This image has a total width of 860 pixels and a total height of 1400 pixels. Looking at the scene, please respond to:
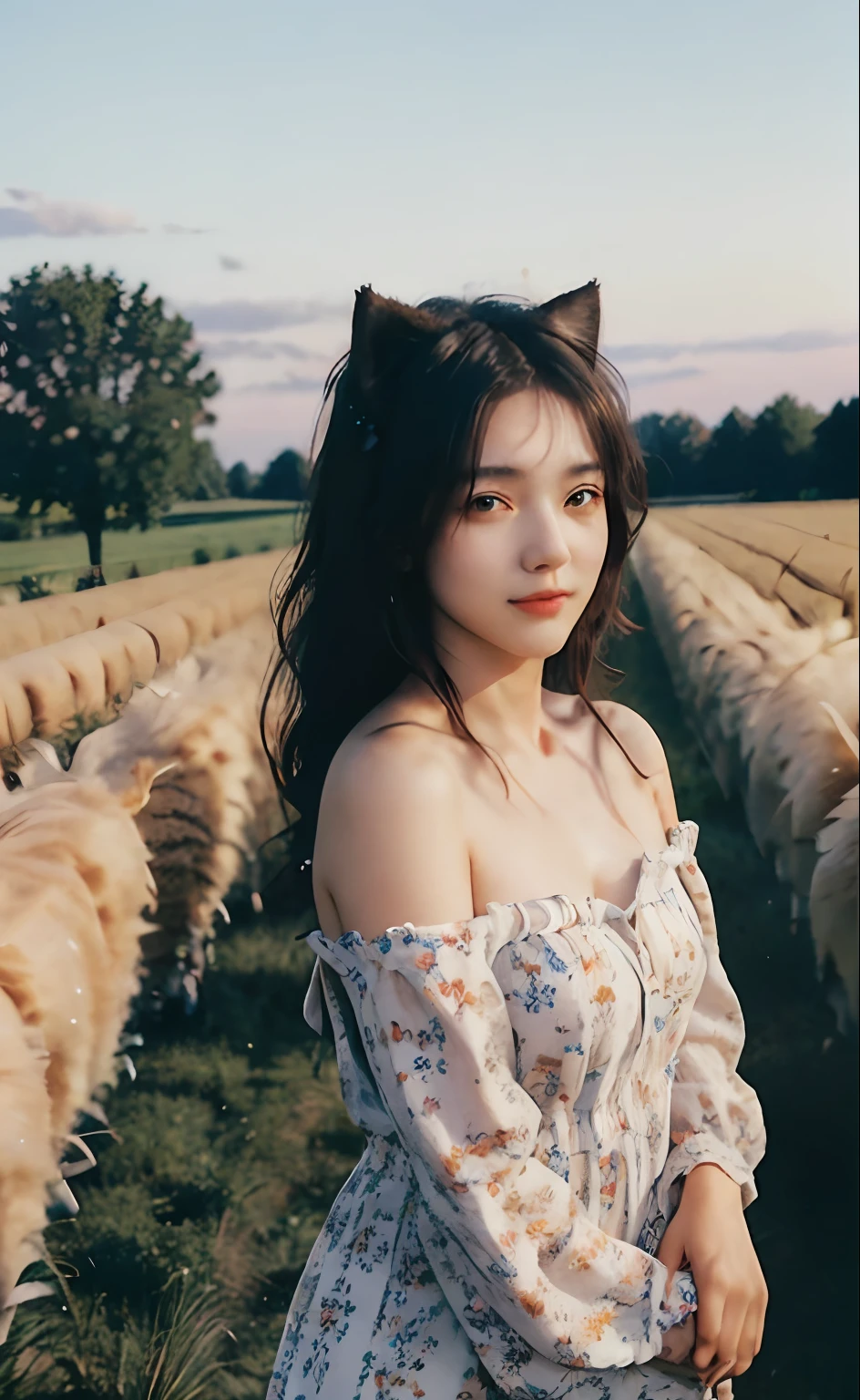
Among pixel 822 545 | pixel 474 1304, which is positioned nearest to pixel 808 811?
pixel 822 545

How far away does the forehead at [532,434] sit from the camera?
37.8 inches

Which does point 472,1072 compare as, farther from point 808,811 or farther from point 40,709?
point 808,811

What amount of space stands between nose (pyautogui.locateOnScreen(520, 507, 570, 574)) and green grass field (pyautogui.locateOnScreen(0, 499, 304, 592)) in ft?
2.09

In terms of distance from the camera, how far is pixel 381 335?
0.98 metres

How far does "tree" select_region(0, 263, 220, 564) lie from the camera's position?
4.48ft

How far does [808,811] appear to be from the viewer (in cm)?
200

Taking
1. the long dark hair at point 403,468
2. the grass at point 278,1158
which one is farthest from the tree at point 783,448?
the long dark hair at point 403,468

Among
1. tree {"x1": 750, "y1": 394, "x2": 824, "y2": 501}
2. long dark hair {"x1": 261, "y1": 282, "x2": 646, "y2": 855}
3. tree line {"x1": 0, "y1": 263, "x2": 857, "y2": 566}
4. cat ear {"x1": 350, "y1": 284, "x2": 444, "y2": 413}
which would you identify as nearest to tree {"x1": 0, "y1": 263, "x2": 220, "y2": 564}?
tree line {"x1": 0, "y1": 263, "x2": 857, "y2": 566}

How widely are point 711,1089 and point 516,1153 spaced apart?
31 cm

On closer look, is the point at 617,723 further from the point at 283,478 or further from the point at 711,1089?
the point at 283,478

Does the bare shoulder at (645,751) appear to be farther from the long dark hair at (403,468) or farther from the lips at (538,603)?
the lips at (538,603)

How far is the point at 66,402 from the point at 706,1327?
1.16 meters

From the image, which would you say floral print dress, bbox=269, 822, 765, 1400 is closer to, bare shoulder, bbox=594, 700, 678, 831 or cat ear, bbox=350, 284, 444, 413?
bare shoulder, bbox=594, 700, 678, 831

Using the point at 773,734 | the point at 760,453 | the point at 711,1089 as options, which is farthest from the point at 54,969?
the point at 760,453
